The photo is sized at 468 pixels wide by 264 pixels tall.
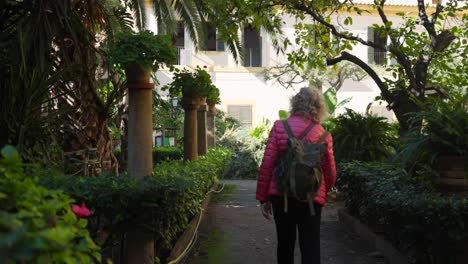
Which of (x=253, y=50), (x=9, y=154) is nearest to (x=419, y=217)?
(x=9, y=154)

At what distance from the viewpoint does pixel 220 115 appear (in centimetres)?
2458

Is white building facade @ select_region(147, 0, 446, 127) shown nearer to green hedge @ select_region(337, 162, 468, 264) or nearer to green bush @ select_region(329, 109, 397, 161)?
green bush @ select_region(329, 109, 397, 161)

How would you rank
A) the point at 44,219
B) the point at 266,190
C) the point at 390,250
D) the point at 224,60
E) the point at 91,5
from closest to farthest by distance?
1. the point at 44,219
2. the point at 266,190
3. the point at 390,250
4. the point at 91,5
5. the point at 224,60

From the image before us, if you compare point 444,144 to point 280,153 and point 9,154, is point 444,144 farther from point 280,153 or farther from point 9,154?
point 9,154

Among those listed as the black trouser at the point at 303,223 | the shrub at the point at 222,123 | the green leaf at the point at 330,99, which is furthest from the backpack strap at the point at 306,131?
the shrub at the point at 222,123

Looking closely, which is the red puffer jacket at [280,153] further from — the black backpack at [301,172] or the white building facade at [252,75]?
the white building facade at [252,75]

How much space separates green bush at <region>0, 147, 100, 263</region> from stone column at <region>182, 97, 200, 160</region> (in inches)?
308

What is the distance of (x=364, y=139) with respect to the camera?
33.5 ft

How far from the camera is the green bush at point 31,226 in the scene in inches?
60.9

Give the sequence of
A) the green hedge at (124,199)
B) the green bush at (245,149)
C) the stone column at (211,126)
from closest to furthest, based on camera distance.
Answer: the green hedge at (124,199) → the stone column at (211,126) → the green bush at (245,149)

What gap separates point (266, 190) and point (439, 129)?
1.93 m

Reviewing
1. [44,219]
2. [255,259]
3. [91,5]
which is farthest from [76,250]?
[91,5]

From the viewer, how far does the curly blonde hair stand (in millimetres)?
4629

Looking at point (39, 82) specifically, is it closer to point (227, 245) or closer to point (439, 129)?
point (227, 245)
